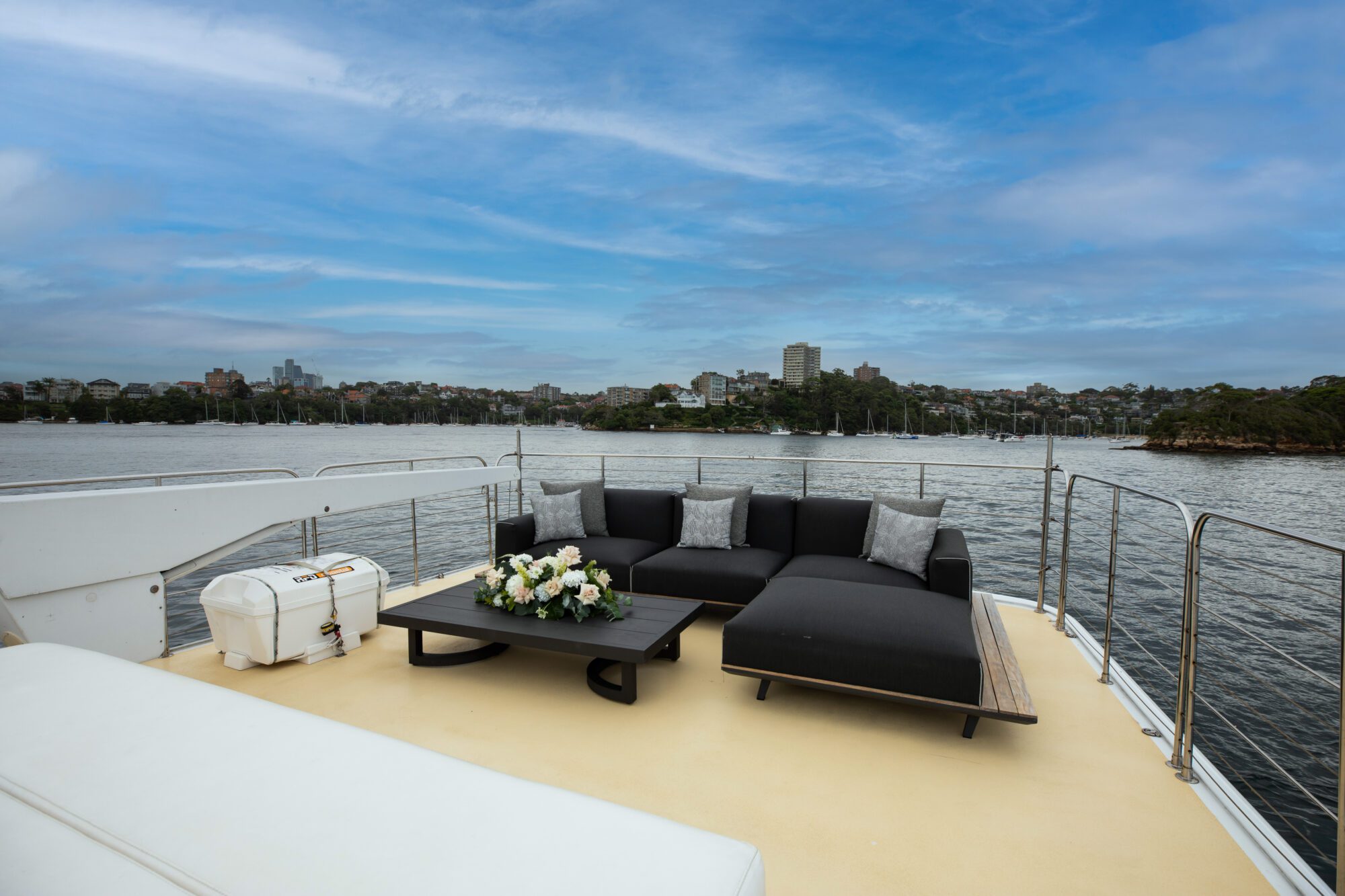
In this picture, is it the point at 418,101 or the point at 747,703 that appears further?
the point at 418,101

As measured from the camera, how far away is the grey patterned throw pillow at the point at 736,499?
429 cm

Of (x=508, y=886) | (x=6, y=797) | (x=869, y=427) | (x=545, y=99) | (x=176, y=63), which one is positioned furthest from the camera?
(x=869, y=427)

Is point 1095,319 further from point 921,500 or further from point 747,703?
point 747,703

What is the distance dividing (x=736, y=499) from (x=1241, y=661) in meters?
4.31

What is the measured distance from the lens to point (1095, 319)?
18250mm

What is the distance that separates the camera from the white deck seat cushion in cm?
78

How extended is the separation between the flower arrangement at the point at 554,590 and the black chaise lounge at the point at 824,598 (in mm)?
638

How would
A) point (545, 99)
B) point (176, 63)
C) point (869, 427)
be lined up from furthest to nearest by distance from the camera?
point (869, 427) → point (545, 99) → point (176, 63)

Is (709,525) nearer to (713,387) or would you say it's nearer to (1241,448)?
(713,387)

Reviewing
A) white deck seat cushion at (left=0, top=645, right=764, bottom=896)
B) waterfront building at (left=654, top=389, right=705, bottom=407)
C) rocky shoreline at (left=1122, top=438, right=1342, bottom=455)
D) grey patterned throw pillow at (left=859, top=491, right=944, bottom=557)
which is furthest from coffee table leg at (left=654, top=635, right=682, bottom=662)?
rocky shoreline at (left=1122, top=438, right=1342, bottom=455)

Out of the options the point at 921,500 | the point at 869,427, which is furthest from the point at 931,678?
the point at 869,427

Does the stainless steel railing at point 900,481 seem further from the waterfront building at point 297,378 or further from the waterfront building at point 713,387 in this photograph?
the waterfront building at point 297,378

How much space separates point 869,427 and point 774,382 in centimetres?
1008

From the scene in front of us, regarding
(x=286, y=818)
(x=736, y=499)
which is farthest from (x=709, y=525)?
(x=286, y=818)
